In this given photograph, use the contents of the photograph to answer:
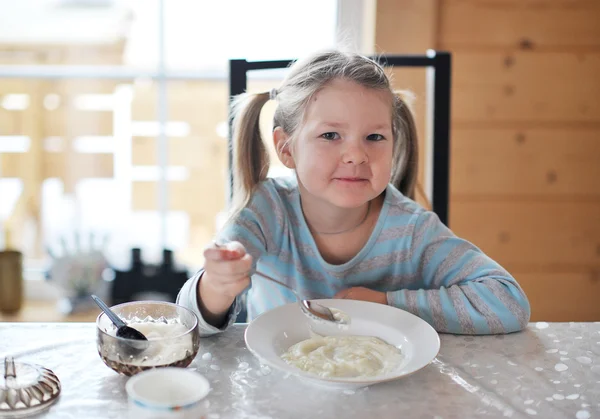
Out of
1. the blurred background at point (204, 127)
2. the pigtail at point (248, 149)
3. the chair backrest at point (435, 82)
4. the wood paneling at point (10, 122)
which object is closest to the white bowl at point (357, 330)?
the pigtail at point (248, 149)

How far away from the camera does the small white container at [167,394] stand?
0.60 m

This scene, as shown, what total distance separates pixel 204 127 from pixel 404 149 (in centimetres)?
127

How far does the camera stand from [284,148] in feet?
4.09

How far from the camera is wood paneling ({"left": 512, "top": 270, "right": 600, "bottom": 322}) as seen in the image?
2184 mm

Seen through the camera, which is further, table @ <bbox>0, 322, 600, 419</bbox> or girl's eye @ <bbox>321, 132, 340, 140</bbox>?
girl's eye @ <bbox>321, 132, 340, 140</bbox>

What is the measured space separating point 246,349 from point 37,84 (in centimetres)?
177

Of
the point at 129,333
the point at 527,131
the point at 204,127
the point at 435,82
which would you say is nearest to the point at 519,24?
the point at 527,131

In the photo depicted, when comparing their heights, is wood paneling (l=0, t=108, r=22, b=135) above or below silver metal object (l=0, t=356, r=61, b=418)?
above

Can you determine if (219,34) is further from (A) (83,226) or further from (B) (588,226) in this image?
(B) (588,226)

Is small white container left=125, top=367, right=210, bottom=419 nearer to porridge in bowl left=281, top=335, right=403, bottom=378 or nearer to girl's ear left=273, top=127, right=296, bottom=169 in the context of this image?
porridge in bowl left=281, top=335, right=403, bottom=378

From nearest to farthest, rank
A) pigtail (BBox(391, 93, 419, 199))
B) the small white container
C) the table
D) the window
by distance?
the small white container < the table < pigtail (BBox(391, 93, 419, 199)) < the window

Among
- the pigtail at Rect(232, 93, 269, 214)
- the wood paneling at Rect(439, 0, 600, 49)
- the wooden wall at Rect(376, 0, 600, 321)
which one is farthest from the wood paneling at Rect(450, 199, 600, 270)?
the pigtail at Rect(232, 93, 269, 214)

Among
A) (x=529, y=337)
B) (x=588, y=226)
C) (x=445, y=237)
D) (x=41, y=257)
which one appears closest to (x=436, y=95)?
(x=445, y=237)

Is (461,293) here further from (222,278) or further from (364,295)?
(222,278)
